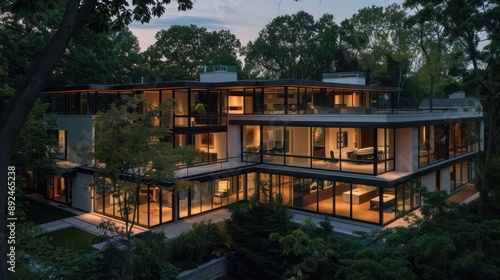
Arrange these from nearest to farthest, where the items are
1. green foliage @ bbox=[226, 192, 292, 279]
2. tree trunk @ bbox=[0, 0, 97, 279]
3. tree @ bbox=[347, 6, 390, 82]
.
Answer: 1. tree trunk @ bbox=[0, 0, 97, 279]
2. green foliage @ bbox=[226, 192, 292, 279]
3. tree @ bbox=[347, 6, 390, 82]

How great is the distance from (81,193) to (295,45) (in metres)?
40.4

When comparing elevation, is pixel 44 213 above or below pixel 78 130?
below

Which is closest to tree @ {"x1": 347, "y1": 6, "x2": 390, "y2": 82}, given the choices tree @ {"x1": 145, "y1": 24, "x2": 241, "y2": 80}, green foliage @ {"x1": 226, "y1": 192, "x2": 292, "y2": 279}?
tree @ {"x1": 145, "y1": 24, "x2": 241, "y2": 80}

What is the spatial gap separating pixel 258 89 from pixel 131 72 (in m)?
21.0

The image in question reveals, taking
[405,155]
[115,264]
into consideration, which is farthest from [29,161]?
[405,155]

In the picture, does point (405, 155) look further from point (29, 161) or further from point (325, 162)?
point (29, 161)

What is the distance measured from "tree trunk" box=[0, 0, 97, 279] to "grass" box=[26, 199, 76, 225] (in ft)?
52.5

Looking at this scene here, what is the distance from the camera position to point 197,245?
15375mm

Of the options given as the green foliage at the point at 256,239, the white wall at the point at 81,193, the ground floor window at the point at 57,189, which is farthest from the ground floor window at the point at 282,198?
the ground floor window at the point at 57,189

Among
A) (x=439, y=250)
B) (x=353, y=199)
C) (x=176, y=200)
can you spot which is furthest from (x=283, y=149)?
(x=439, y=250)

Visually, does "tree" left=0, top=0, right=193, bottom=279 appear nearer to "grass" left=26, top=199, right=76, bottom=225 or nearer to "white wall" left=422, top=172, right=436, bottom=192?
"grass" left=26, top=199, right=76, bottom=225

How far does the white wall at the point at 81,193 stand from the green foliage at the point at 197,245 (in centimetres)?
831

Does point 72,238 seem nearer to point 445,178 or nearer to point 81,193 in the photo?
point 81,193

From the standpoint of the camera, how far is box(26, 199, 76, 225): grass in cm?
2050
